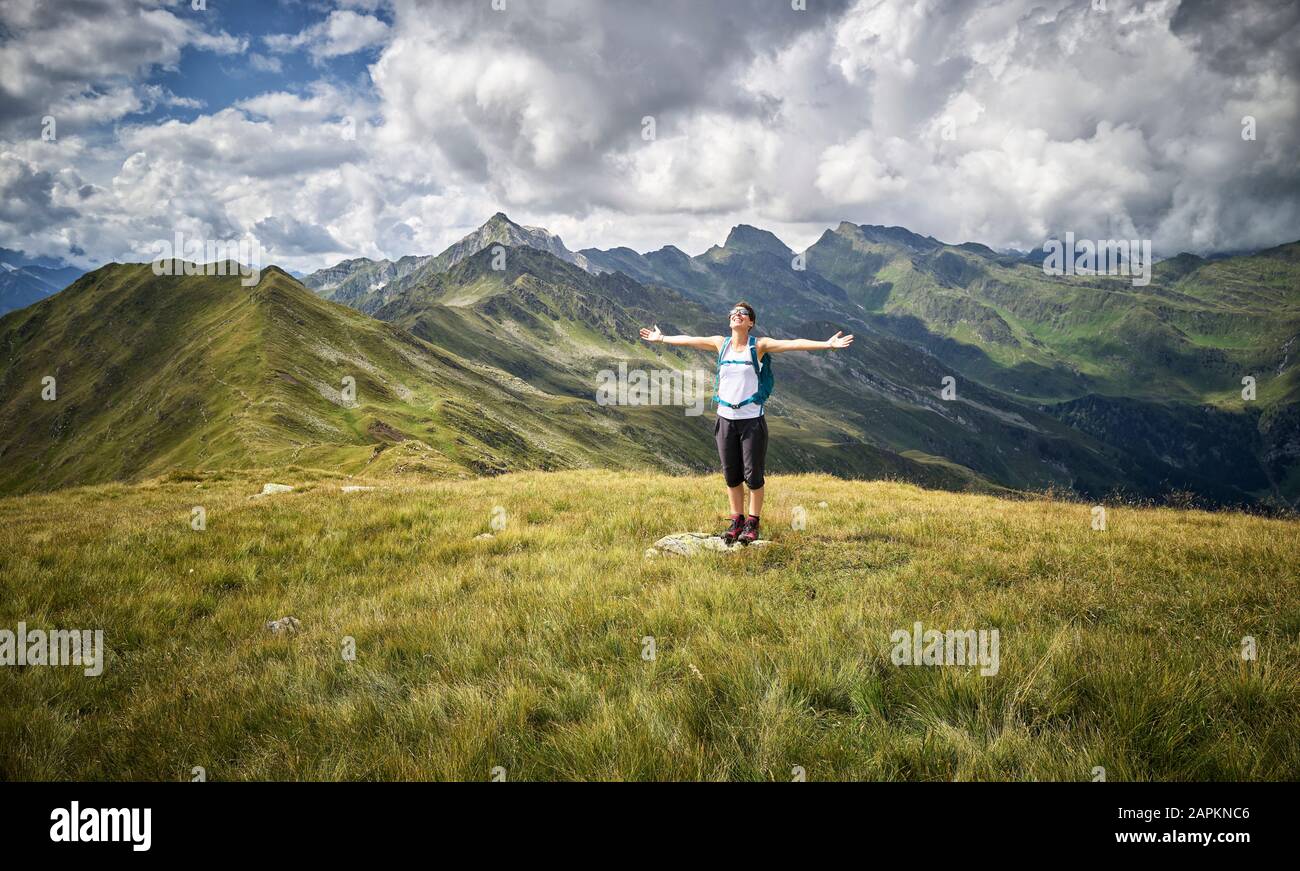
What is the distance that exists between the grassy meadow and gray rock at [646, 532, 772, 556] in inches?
17.8

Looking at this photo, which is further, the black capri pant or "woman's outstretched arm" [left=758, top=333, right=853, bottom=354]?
the black capri pant

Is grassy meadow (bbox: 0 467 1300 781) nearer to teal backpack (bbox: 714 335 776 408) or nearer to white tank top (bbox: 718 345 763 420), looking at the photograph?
white tank top (bbox: 718 345 763 420)

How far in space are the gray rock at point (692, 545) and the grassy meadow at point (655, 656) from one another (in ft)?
1.48

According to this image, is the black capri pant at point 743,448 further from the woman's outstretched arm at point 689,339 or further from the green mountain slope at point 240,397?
the green mountain slope at point 240,397

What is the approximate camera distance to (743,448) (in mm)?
8844

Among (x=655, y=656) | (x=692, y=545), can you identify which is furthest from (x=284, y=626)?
(x=692, y=545)

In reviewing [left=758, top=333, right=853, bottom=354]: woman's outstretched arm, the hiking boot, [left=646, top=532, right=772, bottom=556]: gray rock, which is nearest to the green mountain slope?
[left=646, top=532, right=772, bottom=556]: gray rock

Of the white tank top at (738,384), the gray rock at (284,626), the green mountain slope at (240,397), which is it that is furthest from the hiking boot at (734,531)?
the green mountain slope at (240,397)

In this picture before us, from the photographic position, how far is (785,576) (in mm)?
6863

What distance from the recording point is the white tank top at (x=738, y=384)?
28.3 feet

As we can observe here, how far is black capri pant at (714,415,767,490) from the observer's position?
8.70m

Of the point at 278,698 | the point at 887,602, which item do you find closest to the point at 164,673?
the point at 278,698

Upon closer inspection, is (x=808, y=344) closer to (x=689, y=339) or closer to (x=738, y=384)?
(x=738, y=384)

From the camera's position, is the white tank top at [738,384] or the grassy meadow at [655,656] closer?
the grassy meadow at [655,656]
